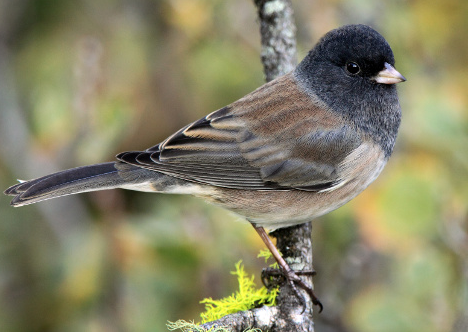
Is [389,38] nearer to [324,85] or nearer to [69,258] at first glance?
[324,85]

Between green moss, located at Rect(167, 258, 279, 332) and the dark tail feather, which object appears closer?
green moss, located at Rect(167, 258, 279, 332)

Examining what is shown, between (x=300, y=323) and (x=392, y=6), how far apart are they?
2384 mm

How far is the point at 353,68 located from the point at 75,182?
1.36 metres

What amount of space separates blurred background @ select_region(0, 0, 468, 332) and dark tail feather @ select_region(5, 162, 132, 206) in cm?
31

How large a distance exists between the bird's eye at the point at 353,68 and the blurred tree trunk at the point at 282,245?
1.18ft

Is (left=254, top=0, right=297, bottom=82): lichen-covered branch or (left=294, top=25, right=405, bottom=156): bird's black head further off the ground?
(left=254, top=0, right=297, bottom=82): lichen-covered branch

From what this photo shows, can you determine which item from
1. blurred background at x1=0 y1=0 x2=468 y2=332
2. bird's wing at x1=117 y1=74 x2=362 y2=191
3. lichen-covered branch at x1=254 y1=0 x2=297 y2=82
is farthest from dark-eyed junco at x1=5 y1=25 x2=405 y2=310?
blurred background at x1=0 y1=0 x2=468 y2=332

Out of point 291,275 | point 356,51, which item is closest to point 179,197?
point 291,275

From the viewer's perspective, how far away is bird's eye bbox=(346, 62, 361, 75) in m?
2.67

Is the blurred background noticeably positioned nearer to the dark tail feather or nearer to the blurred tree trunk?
the dark tail feather

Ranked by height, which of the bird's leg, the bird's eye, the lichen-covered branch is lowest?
the bird's leg

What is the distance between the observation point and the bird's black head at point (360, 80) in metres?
2.60

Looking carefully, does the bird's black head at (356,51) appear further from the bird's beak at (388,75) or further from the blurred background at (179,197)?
the blurred background at (179,197)

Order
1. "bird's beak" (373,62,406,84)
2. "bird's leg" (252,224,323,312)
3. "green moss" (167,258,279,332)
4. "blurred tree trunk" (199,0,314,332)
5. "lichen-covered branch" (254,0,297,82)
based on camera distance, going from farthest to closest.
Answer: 1. "lichen-covered branch" (254,0,297,82)
2. "bird's beak" (373,62,406,84)
3. "bird's leg" (252,224,323,312)
4. "green moss" (167,258,279,332)
5. "blurred tree trunk" (199,0,314,332)
